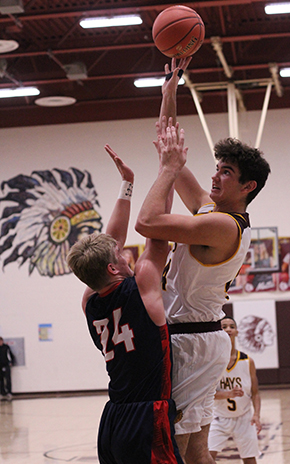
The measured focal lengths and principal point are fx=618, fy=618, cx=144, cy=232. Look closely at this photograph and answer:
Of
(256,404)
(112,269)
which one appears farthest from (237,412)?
(112,269)

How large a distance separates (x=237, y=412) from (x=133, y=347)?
3.68 m

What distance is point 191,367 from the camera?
3359mm

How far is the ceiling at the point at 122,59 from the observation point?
1135cm

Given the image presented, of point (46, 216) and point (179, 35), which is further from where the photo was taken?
point (46, 216)

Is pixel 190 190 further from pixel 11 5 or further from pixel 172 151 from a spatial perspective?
pixel 11 5

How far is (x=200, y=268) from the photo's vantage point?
3309 millimetres

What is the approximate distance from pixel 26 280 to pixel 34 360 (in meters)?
1.98

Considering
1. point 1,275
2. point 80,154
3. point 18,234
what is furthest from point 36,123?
point 1,275

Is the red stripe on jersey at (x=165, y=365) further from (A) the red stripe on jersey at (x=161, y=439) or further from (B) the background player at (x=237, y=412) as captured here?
(B) the background player at (x=237, y=412)

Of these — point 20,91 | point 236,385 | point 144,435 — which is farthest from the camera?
point 20,91

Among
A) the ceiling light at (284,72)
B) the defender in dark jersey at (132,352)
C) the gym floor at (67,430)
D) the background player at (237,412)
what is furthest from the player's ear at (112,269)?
the ceiling light at (284,72)

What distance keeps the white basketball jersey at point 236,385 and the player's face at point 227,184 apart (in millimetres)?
3271

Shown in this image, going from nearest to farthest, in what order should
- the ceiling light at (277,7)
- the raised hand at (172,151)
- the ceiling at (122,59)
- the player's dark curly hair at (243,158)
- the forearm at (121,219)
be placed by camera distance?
the raised hand at (172,151) < the player's dark curly hair at (243,158) < the forearm at (121,219) < the ceiling light at (277,7) < the ceiling at (122,59)

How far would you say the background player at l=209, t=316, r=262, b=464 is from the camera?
611 cm
